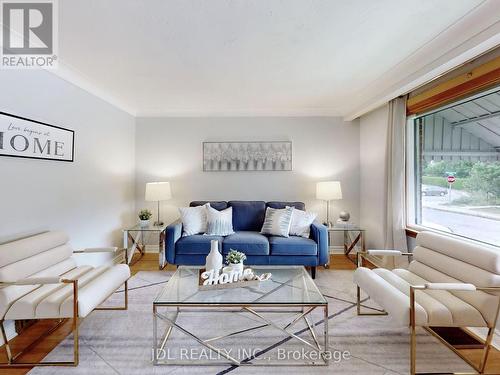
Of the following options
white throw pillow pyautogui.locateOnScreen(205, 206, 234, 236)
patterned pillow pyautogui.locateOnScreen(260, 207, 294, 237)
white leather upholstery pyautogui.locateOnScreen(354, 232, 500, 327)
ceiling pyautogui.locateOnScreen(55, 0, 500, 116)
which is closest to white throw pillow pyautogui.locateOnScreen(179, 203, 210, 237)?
white throw pillow pyautogui.locateOnScreen(205, 206, 234, 236)

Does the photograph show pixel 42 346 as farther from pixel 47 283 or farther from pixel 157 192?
pixel 157 192

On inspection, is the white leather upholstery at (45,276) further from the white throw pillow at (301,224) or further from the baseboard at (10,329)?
the white throw pillow at (301,224)

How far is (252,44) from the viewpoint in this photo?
235 cm

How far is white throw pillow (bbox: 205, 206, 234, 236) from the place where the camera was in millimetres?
3658

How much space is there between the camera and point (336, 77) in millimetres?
3111

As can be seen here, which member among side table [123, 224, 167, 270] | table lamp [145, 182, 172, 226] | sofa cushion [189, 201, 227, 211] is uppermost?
table lamp [145, 182, 172, 226]

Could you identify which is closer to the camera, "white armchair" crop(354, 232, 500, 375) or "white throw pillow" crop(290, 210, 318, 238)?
"white armchair" crop(354, 232, 500, 375)

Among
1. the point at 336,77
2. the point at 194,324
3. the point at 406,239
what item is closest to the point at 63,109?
the point at 194,324

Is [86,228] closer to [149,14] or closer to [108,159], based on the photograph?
[108,159]

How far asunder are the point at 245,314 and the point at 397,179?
253cm

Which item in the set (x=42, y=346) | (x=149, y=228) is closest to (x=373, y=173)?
(x=149, y=228)

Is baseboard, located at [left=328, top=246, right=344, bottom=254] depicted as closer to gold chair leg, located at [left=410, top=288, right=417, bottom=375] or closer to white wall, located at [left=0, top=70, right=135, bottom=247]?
gold chair leg, located at [left=410, top=288, right=417, bottom=375]

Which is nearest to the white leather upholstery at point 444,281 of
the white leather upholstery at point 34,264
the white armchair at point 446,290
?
the white armchair at point 446,290

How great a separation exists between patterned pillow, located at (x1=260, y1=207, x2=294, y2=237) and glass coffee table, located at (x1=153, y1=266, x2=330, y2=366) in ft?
3.29
